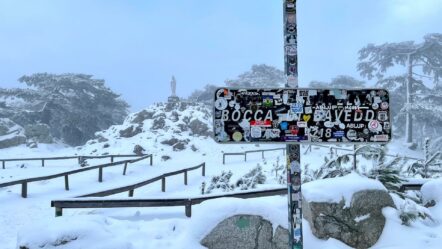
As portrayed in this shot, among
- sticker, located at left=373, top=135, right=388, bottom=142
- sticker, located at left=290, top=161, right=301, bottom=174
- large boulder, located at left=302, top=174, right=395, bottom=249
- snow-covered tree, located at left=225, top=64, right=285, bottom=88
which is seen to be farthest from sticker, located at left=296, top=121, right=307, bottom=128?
snow-covered tree, located at left=225, top=64, right=285, bottom=88

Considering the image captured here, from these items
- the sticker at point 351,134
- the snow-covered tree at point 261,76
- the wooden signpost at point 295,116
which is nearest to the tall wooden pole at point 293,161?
the wooden signpost at point 295,116

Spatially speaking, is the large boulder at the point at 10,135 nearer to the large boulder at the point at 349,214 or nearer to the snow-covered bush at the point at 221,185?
the snow-covered bush at the point at 221,185

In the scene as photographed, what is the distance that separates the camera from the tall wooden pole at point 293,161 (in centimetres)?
332

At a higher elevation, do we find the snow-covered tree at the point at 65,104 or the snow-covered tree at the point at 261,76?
the snow-covered tree at the point at 261,76

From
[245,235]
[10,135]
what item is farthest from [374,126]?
[10,135]

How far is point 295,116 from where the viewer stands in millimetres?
3207

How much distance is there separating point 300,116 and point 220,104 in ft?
2.41

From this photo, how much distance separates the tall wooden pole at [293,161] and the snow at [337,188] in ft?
9.66

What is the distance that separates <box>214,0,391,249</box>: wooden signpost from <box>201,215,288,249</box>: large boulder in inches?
93.3

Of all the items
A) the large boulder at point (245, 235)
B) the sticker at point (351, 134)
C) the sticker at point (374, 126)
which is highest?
the sticker at point (374, 126)

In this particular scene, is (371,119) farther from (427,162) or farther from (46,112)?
(46,112)

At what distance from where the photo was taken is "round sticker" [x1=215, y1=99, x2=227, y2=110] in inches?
126

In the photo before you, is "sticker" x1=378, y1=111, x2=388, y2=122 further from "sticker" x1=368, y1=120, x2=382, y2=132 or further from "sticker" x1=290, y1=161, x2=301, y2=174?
"sticker" x1=290, y1=161, x2=301, y2=174

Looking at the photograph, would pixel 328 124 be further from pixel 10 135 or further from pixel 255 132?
pixel 10 135
